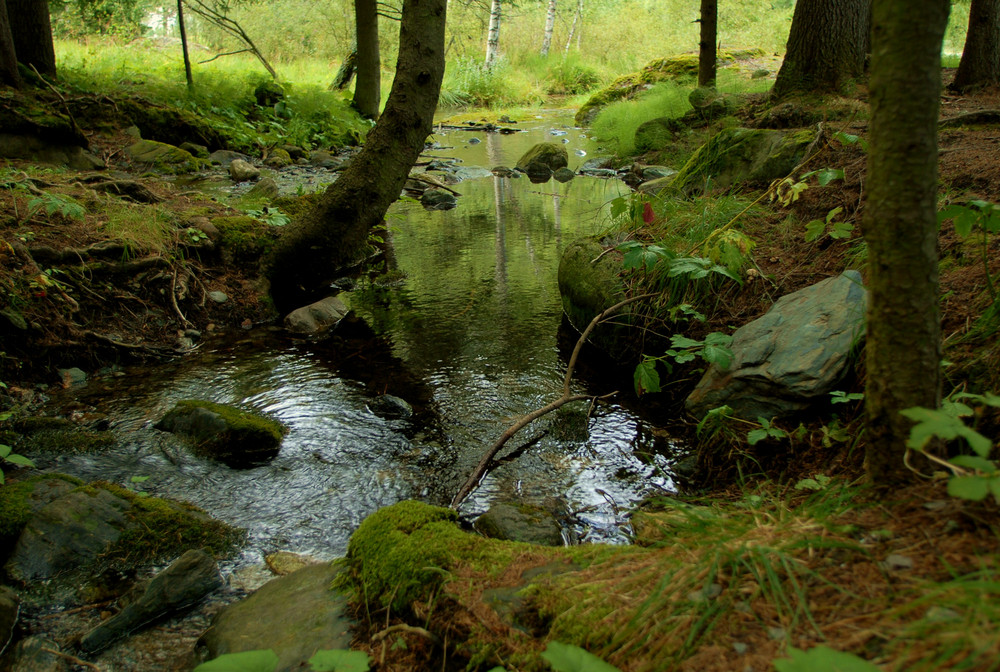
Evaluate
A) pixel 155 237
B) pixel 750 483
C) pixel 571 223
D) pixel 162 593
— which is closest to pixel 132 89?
pixel 155 237

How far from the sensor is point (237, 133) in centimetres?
1094

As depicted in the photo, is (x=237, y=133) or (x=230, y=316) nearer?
(x=230, y=316)

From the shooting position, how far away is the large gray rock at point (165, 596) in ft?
6.43

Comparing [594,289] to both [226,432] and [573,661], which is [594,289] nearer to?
[226,432]

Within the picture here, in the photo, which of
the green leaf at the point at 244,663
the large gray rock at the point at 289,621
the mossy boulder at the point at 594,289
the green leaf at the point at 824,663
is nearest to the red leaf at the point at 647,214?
the mossy boulder at the point at 594,289

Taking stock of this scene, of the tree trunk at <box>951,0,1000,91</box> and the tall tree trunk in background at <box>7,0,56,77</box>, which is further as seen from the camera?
the tall tree trunk in background at <box>7,0,56,77</box>

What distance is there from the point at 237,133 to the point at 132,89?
6.17 feet

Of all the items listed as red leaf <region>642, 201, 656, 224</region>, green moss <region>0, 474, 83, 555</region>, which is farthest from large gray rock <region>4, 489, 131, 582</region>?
red leaf <region>642, 201, 656, 224</region>

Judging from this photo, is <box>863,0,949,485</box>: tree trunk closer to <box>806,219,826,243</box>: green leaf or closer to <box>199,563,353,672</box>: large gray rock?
<box>199,563,353,672</box>: large gray rock

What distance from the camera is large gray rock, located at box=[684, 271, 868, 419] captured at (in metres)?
2.59

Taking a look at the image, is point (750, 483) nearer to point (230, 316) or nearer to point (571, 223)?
point (230, 316)

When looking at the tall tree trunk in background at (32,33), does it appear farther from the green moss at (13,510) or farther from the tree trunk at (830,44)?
the tree trunk at (830,44)

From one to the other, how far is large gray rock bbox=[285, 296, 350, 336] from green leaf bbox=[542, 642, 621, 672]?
3959mm

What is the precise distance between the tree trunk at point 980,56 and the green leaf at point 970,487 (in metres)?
7.11
